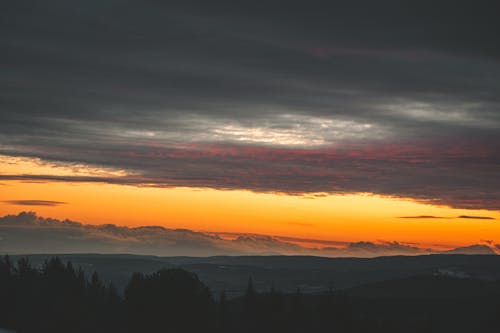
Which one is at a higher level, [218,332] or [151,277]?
[151,277]

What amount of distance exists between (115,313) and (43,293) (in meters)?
12.1

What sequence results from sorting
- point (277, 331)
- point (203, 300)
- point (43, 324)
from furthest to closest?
point (277, 331) → point (203, 300) → point (43, 324)

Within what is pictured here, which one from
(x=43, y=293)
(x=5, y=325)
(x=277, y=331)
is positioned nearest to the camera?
(x=5, y=325)

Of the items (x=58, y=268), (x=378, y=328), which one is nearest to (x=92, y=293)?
(x=58, y=268)

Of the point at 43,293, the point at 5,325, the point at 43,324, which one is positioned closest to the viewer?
the point at 43,324

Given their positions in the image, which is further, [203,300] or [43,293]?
[203,300]

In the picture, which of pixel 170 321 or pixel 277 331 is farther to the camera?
pixel 277 331

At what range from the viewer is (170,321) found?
375 feet

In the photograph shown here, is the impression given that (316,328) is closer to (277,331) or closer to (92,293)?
(277,331)

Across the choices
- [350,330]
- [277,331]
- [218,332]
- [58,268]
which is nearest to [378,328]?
[350,330]

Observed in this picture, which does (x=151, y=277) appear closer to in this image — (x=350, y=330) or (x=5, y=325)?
(x=5, y=325)

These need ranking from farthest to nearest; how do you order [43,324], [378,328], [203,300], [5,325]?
[378,328], [203,300], [5,325], [43,324]

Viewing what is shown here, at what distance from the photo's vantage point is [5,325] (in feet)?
315

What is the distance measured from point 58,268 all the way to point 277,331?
137 feet
